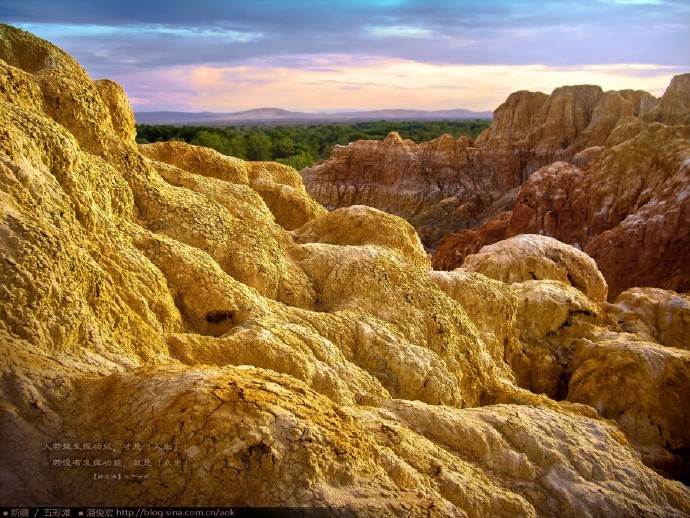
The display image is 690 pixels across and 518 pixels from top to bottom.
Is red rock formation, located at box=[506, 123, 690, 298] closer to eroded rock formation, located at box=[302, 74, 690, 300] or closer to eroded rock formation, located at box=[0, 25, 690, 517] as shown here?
eroded rock formation, located at box=[302, 74, 690, 300]

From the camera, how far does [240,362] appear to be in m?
6.83

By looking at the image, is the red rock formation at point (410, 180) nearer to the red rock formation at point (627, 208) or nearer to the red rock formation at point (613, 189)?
the red rock formation at point (613, 189)

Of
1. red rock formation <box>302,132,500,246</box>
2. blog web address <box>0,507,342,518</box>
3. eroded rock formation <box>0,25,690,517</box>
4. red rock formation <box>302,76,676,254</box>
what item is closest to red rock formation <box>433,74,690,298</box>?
red rock formation <box>302,76,676,254</box>

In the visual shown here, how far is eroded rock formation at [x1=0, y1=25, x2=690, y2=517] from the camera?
451cm

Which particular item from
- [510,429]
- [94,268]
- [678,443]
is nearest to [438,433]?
[510,429]

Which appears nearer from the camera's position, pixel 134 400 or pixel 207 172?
pixel 134 400

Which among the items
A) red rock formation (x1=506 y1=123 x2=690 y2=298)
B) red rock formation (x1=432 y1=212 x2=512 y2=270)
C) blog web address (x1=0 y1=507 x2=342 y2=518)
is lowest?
red rock formation (x1=432 y1=212 x2=512 y2=270)

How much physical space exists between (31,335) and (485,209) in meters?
58.2

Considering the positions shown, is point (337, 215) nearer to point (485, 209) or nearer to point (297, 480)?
point (297, 480)

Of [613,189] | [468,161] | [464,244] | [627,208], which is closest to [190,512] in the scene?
[464,244]

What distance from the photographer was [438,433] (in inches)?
271

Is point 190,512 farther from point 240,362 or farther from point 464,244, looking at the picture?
point 464,244

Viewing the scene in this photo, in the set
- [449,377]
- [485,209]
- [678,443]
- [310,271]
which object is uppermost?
[310,271]

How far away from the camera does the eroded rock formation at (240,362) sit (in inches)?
177
